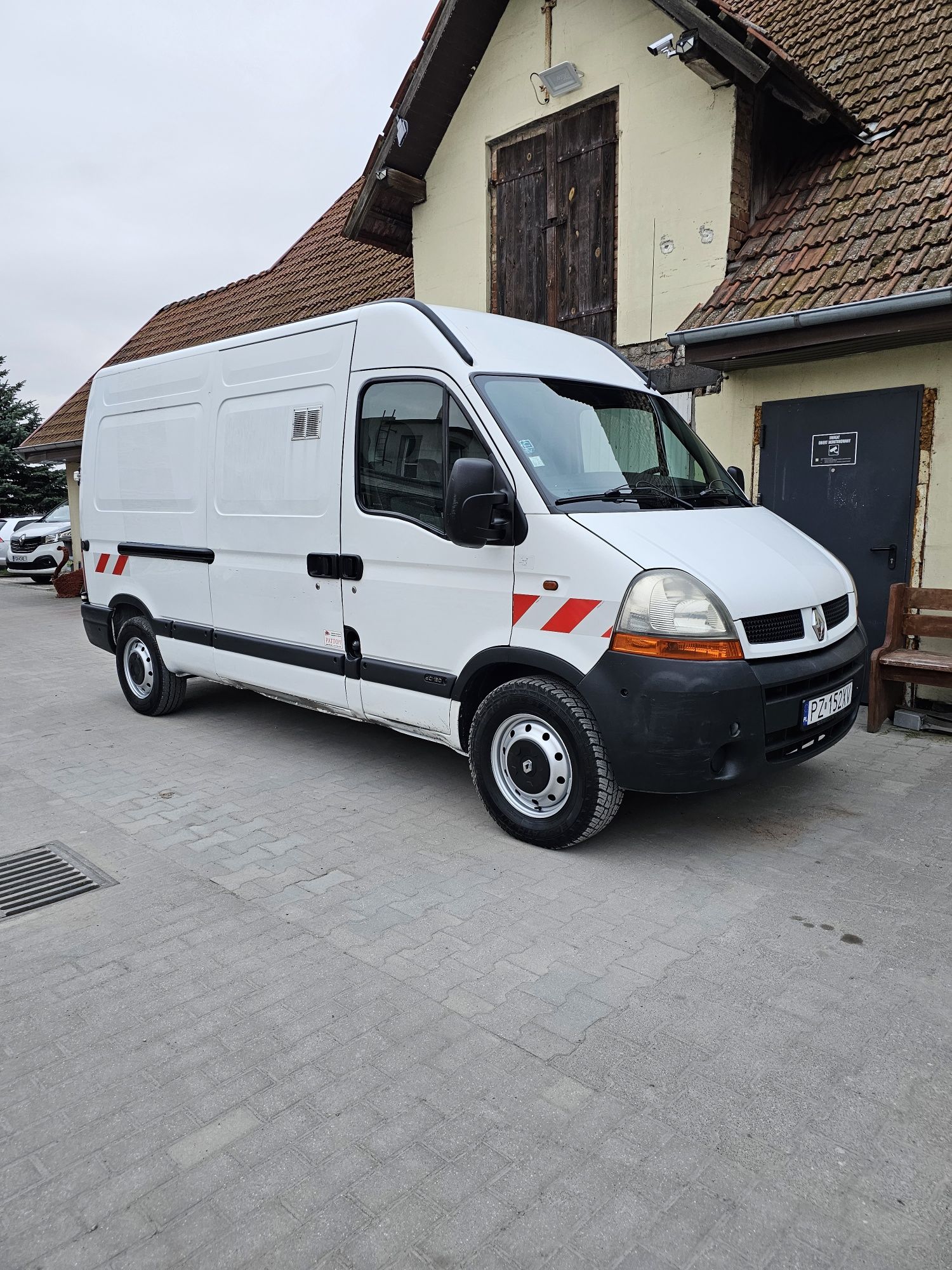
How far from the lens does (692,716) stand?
3.70 m

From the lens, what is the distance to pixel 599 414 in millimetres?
4730

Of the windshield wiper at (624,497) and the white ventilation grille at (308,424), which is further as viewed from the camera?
the white ventilation grille at (308,424)

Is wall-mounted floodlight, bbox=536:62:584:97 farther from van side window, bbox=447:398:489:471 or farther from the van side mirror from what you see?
the van side mirror

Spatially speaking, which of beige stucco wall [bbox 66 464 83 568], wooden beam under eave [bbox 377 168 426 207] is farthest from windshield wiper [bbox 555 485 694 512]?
beige stucco wall [bbox 66 464 83 568]

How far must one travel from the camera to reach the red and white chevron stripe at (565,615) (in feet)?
12.6

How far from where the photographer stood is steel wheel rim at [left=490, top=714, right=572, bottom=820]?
4.10 metres

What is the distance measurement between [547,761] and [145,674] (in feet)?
13.8

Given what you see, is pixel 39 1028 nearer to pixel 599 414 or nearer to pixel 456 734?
pixel 456 734

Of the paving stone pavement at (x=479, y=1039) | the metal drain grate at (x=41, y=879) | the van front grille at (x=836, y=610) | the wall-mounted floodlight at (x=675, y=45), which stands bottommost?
the metal drain grate at (x=41, y=879)

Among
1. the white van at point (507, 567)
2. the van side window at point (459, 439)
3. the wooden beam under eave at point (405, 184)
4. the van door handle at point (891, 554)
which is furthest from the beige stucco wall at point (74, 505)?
the van door handle at point (891, 554)

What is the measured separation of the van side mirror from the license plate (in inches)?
64.0

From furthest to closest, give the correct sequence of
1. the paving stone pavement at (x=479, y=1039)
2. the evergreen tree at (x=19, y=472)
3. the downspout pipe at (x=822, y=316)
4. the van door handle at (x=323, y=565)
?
the evergreen tree at (x=19, y=472) < the downspout pipe at (x=822, y=316) < the van door handle at (x=323, y=565) < the paving stone pavement at (x=479, y=1039)

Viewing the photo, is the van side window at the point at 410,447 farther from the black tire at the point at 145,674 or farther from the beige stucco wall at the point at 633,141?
the beige stucco wall at the point at 633,141

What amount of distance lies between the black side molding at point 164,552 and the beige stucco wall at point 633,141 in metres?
4.53
